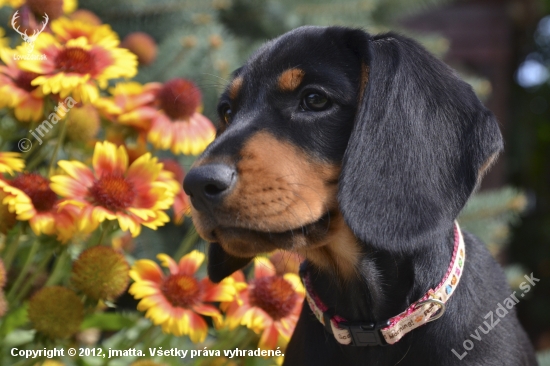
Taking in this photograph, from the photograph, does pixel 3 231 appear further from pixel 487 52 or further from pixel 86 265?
pixel 487 52

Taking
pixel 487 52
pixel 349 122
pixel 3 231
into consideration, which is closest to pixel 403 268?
pixel 349 122

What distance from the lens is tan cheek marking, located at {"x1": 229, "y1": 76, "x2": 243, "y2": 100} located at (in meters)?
1.76

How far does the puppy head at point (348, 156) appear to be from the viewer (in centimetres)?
141

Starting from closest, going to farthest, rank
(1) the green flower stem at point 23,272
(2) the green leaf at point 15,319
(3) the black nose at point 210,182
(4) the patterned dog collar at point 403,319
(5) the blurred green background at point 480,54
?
(3) the black nose at point 210,182
(4) the patterned dog collar at point 403,319
(1) the green flower stem at point 23,272
(2) the green leaf at point 15,319
(5) the blurred green background at point 480,54

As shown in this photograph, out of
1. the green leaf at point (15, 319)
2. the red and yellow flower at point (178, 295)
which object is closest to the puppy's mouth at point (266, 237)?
the red and yellow flower at point (178, 295)

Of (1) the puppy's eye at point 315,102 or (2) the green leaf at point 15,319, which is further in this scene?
(2) the green leaf at point 15,319

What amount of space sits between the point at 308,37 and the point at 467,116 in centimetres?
48

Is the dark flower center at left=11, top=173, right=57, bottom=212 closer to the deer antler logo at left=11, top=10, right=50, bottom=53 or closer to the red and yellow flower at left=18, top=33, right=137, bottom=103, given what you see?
the red and yellow flower at left=18, top=33, right=137, bottom=103

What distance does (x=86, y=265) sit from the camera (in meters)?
1.53

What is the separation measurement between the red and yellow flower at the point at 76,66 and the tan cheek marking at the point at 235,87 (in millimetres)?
285

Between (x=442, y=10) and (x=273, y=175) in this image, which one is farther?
(x=442, y=10)

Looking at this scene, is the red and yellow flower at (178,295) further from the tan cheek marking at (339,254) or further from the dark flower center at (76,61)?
the dark flower center at (76,61)

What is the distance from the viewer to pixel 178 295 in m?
1.66

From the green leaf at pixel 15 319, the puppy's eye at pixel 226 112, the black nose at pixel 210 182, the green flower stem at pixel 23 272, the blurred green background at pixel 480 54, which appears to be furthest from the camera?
the blurred green background at pixel 480 54
